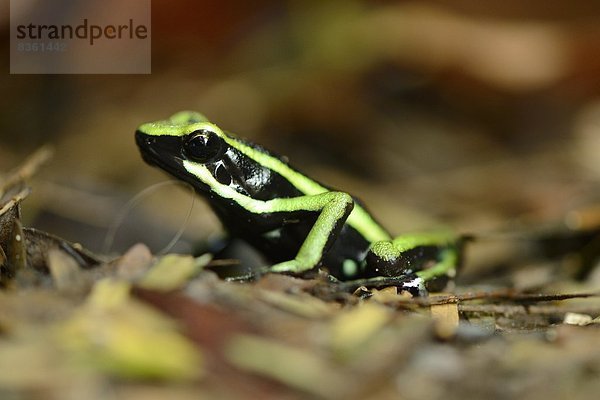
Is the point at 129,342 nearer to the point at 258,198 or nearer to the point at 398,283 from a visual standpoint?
the point at 398,283

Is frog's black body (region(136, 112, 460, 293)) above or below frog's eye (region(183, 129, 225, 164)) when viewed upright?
below

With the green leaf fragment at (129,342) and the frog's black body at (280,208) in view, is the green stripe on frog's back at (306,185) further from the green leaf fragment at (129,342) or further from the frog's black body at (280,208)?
the green leaf fragment at (129,342)

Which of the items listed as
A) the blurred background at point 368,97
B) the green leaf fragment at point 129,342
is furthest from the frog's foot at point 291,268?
the blurred background at point 368,97

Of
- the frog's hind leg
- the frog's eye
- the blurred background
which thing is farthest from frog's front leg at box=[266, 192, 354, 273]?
the blurred background

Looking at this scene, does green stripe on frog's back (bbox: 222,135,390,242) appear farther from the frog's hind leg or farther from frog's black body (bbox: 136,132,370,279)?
the frog's hind leg

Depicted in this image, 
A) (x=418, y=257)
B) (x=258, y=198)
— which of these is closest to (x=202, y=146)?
(x=258, y=198)

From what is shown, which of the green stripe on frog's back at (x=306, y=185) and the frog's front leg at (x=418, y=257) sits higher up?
the green stripe on frog's back at (x=306, y=185)

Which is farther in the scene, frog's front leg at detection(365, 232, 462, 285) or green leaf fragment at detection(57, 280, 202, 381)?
frog's front leg at detection(365, 232, 462, 285)

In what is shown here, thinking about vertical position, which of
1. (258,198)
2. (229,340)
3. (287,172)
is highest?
(287,172)
